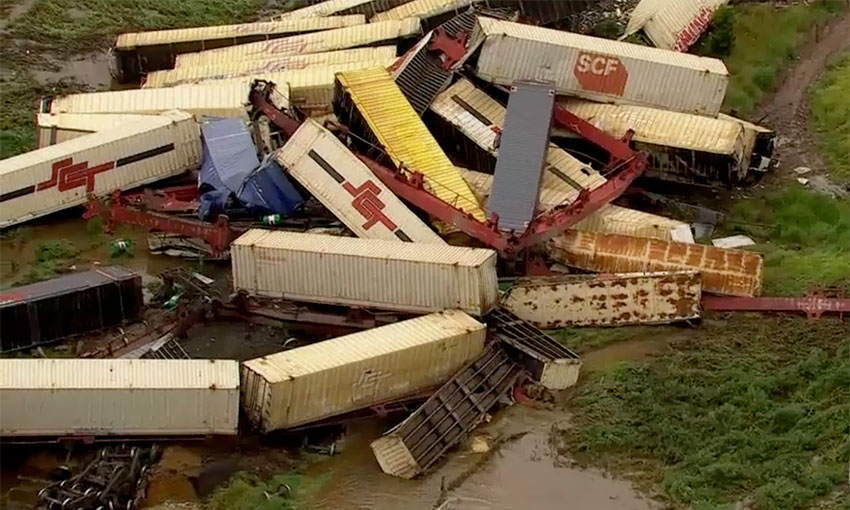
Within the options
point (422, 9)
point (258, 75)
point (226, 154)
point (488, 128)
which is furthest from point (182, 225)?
point (422, 9)

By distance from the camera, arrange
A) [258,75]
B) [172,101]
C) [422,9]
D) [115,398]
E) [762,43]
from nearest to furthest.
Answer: [115,398]
[172,101]
[258,75]
[422,9]
[762,43]

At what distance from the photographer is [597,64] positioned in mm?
44906

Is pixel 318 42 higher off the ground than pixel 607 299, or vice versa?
pixel 318 42

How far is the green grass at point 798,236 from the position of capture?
1543 inches

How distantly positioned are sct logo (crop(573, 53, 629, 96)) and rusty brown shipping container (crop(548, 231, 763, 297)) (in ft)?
25.5

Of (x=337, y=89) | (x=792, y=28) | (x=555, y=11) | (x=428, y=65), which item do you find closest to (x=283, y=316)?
(x=337, y=89)

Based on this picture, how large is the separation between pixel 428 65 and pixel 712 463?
20.7 meters

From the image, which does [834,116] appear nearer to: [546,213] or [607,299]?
[546,213]

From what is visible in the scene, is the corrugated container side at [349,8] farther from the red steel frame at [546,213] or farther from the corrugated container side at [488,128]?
the red steel frame at [546,213]

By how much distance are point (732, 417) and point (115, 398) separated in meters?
16.6

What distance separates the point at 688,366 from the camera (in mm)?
35719

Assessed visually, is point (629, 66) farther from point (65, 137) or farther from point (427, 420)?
point (65, 137)

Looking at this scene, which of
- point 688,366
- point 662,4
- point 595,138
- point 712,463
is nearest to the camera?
point 712,463

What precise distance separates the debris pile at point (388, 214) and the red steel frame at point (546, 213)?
0.08 metres
